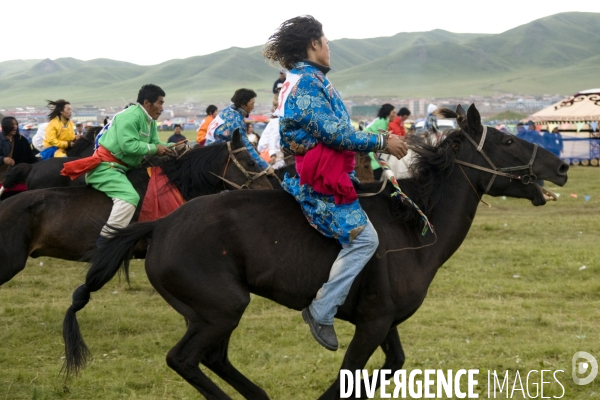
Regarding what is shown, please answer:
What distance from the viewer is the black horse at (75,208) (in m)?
6.87

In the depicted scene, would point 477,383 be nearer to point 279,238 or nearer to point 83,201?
point 279,238

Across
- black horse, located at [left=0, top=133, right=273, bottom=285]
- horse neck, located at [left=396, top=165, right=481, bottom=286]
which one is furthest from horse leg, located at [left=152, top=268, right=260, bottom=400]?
black horse, located at [left=0, top=133, right=273, bottom=285]

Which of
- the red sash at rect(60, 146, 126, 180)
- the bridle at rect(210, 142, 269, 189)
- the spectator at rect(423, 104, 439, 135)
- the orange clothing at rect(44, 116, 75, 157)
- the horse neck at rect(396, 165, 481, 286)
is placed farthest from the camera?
the orange clothing at rect(44, 116, 75, 157)

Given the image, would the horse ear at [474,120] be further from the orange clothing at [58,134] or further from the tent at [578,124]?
the tent at [578,124]

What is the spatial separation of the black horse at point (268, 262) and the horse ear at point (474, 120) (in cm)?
1

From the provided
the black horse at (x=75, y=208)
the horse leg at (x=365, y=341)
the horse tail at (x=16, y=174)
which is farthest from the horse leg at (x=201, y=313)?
the horse tail at (x=16, y=174)

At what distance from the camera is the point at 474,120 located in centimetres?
517

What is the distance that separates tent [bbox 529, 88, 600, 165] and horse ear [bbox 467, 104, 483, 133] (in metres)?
26.0

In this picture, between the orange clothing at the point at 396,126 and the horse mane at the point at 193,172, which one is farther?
the orange clothing at the point at 396,126

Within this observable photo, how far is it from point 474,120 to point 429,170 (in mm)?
442

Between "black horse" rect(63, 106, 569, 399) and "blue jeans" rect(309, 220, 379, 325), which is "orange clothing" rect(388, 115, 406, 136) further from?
"blue jeans" rect(309, 220, 379, 325)

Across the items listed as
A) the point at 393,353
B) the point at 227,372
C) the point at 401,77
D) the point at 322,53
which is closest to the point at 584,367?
the point at 393,353

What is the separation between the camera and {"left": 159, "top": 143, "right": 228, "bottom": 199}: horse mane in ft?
24.2

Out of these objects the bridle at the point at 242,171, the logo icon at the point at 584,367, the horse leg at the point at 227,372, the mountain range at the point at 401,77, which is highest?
the bridle at the point at 242,171
